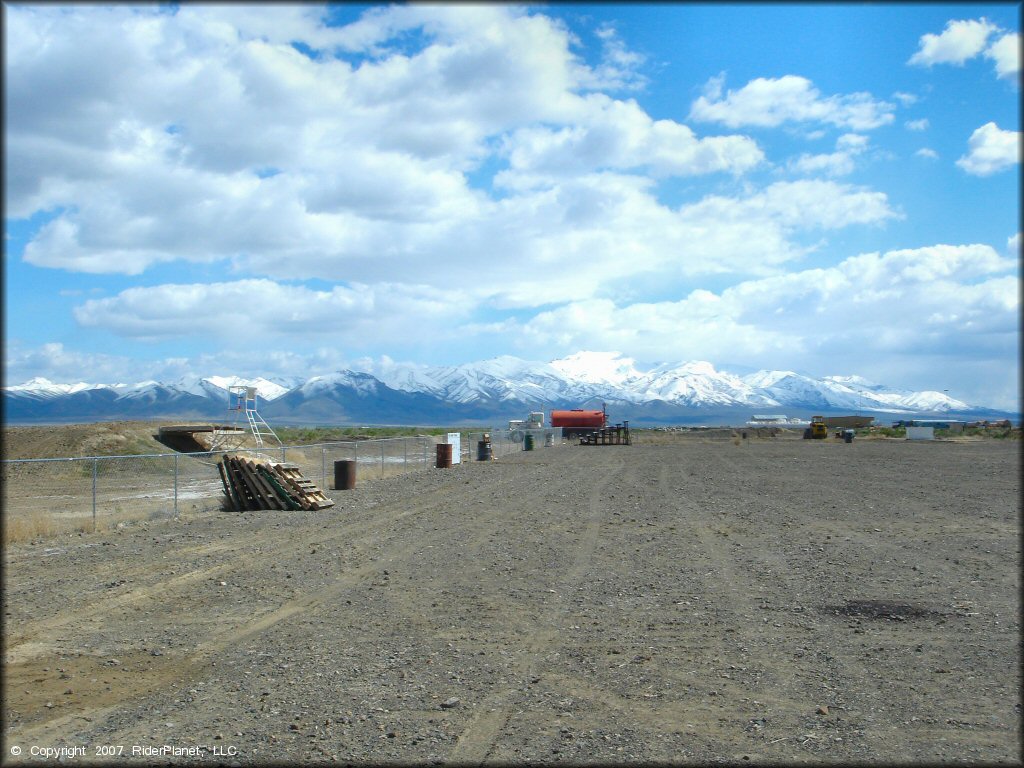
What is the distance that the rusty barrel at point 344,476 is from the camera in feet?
92.2

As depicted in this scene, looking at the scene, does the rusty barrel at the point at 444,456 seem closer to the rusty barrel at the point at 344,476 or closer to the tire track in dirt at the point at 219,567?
the rusty barrel at the point at 344,476

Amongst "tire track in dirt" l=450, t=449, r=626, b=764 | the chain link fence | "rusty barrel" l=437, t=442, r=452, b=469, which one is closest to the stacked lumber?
the chain link fence

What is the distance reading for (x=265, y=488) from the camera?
22.4m

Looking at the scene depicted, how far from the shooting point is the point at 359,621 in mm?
9750

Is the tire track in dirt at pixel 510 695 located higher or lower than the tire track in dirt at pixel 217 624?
higher

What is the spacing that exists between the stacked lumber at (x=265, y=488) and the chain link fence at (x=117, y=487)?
35.2 inches

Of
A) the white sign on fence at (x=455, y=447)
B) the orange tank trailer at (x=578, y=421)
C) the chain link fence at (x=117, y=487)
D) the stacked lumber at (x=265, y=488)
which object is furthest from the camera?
the orange tank trailer at (x=578, y=421)

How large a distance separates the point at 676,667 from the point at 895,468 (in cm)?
3159

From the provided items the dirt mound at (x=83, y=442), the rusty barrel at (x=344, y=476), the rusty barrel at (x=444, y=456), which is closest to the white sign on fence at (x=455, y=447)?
the rusty barrel at (x=444, y=456)

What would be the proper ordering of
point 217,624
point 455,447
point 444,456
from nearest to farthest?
point 217,624, point 444,456, point 455,447

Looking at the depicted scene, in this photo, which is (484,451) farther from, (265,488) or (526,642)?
(526,642)

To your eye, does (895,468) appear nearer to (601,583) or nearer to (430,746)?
(601,583)

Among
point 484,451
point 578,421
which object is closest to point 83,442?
point 484,451

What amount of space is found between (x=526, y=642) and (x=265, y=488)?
50.4ft
